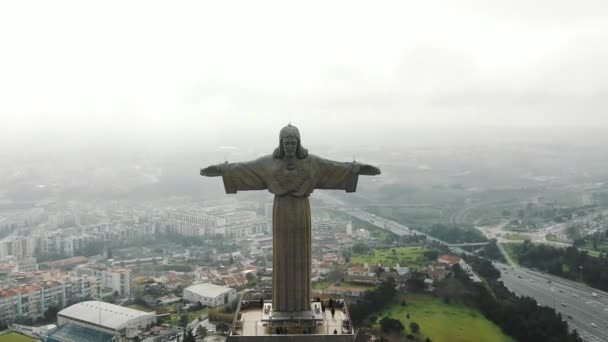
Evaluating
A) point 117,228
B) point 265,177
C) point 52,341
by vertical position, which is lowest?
point 52,341

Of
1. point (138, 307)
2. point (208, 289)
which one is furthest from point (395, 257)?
point (138, 307)

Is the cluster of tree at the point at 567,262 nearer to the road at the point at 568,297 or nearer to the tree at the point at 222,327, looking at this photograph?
the road at the point at 568,297

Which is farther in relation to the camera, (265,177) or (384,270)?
(384,270)

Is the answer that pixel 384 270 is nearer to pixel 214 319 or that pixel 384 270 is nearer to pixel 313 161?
pixel 214 319

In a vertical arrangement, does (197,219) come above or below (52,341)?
above

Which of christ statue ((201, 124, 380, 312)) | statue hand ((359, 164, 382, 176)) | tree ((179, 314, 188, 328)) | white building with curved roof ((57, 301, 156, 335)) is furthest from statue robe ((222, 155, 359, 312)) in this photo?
tree ((179, 314, 188, 328))

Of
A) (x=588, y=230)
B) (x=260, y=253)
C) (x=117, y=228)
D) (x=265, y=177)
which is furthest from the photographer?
(x=588, y=230)

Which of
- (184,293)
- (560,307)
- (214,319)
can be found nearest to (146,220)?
(184,293)
